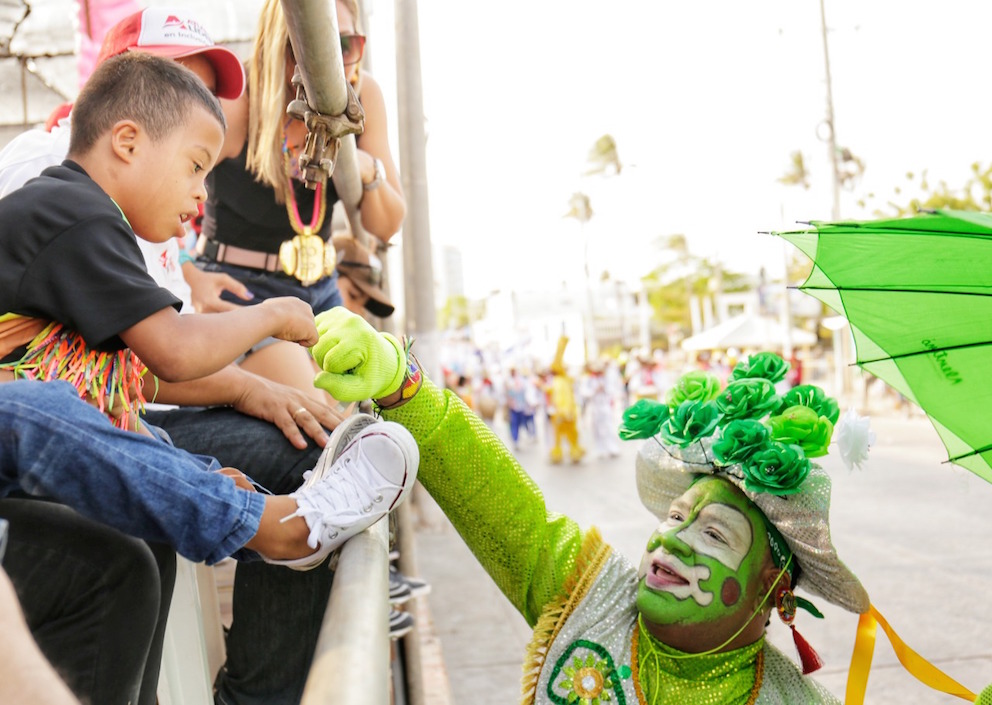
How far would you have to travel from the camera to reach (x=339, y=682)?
83 cm

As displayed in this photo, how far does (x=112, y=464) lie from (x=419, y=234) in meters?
8.09

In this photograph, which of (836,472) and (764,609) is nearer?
(764,609)

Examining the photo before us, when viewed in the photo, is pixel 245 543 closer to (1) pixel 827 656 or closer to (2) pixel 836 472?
(1) pixel 827 656

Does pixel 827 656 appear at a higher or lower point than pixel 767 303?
lower

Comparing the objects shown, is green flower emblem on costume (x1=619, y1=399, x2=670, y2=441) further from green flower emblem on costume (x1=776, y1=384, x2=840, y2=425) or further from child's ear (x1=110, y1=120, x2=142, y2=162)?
child's ear (x1=110, y1=120, x2=142, y2=162)

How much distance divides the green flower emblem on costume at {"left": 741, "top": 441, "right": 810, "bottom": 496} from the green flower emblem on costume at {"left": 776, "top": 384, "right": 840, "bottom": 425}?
0.25 m

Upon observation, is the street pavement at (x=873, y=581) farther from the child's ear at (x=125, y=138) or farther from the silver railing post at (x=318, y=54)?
the child's ear at (x=125, y=138)

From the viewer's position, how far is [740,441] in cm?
231

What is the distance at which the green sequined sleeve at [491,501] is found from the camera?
2.32 m

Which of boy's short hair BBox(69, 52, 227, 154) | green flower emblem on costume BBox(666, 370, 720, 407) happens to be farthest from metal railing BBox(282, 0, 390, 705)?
green flower emblem on costume BBox(666, 370, 720, 407)

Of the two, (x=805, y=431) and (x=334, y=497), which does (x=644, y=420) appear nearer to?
(x=805, y=431)

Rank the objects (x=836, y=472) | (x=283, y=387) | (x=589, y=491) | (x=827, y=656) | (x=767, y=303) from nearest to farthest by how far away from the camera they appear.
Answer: (x=283, y=387)
(x=827, y=656)
(x=589, y=491)
(x=836, y=472)
(x=767, y=303)

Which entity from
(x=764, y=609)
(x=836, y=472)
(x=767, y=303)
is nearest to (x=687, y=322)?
(x=767, y=303)

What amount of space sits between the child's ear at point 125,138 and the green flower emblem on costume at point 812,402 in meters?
1.66
